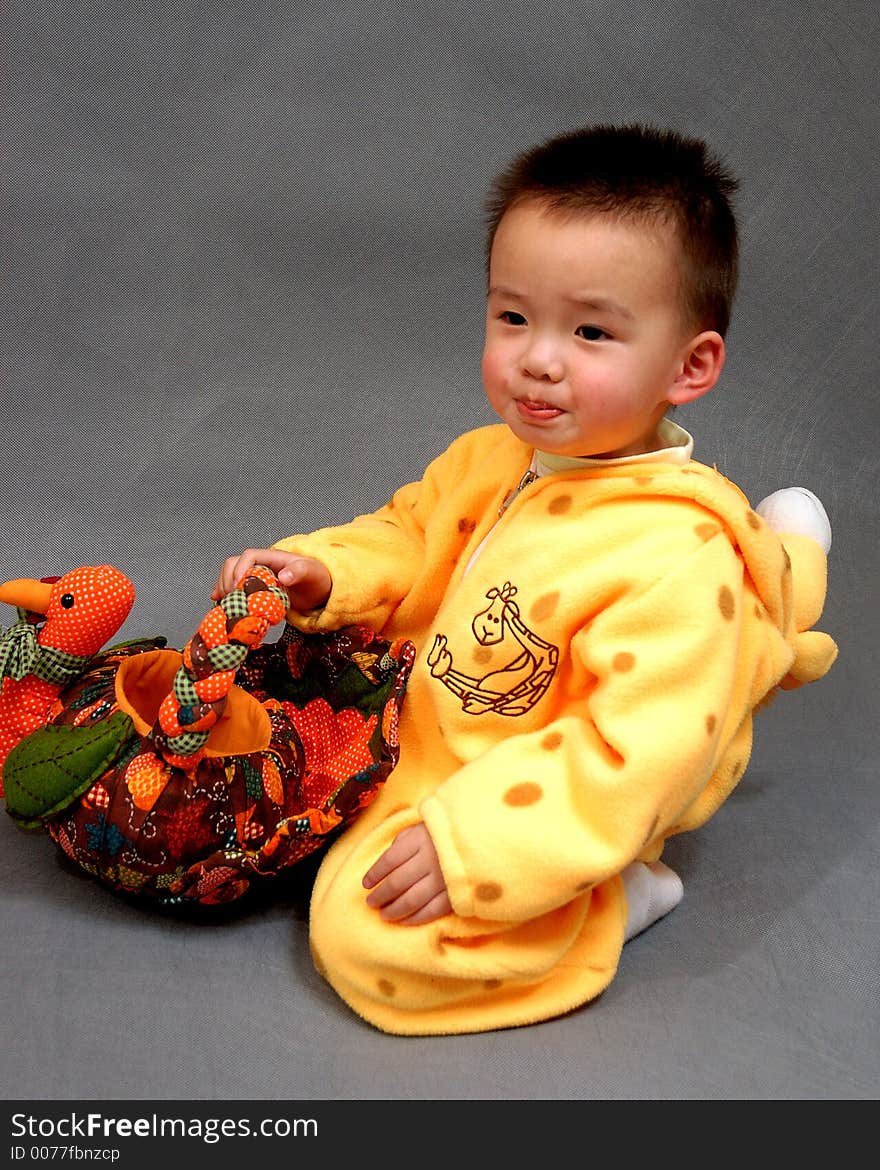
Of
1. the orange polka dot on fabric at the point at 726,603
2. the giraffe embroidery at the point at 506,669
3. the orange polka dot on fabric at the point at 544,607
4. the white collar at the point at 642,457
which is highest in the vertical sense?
the white collar at the point at 642,457

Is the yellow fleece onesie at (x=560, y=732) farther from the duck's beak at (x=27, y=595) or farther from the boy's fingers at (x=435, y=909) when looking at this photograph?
→ the duck's beak at (x=27, y=595)

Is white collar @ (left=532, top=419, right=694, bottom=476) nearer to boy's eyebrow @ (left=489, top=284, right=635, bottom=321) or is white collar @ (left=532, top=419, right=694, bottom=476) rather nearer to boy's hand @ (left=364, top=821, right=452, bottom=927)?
boy's eyebrow @ (left=489, top=284, right=635, bottom=321)

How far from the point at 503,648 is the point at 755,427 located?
42.9 inches

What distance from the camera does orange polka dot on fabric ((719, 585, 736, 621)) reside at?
1.37 meters

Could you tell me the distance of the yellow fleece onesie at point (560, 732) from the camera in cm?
132

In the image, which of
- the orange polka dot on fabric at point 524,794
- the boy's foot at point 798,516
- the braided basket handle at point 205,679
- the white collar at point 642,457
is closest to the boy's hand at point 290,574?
the braided basket handle at point 205,679

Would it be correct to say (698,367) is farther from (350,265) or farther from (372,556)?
(350,265)

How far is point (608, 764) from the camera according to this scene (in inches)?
52.1

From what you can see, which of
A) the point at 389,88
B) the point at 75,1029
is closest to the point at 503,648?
the point at 75,1029

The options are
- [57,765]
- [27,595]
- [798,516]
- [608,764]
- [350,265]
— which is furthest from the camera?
[350,265]

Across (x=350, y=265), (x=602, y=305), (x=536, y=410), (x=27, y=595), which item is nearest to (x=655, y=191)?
(x=602, y=305)

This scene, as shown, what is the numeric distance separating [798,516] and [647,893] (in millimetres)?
497

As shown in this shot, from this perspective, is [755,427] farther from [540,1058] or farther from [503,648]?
[540,1058]
